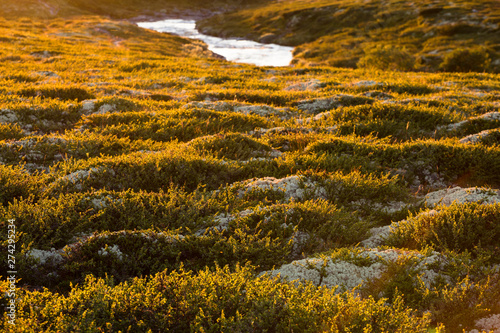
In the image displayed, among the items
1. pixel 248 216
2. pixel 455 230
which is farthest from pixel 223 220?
pixel 455 230

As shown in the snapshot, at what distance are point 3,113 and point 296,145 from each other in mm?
9788

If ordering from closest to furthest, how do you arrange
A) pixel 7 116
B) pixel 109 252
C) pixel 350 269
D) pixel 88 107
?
pixel 350 269 < pixel 109 252 < pixel 7 116 < pixel 88 107

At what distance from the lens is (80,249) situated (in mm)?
4750

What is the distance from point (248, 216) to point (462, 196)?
4.59m

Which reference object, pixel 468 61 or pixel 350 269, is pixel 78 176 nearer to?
pixel 350 269

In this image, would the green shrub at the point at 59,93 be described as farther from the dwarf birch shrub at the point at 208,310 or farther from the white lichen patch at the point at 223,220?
the dwarf birch shrub at the point at 208,310

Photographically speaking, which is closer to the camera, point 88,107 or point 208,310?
point 208,310

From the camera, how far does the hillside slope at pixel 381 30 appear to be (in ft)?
177

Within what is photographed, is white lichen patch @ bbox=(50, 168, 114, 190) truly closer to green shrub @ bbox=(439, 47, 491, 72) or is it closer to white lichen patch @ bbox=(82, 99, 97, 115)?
white lichen patch @ bbox=(82, 99, 97, 115)

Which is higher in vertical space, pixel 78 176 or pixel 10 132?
pixel 10 132

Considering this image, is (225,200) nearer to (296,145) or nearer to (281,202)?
(281,202)

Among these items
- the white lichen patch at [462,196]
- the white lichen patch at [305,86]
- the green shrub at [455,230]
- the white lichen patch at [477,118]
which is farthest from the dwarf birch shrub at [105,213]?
the white lichen patch at [305,86]

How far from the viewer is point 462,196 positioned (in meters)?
6.30

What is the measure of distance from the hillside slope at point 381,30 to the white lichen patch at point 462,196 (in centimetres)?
3597
